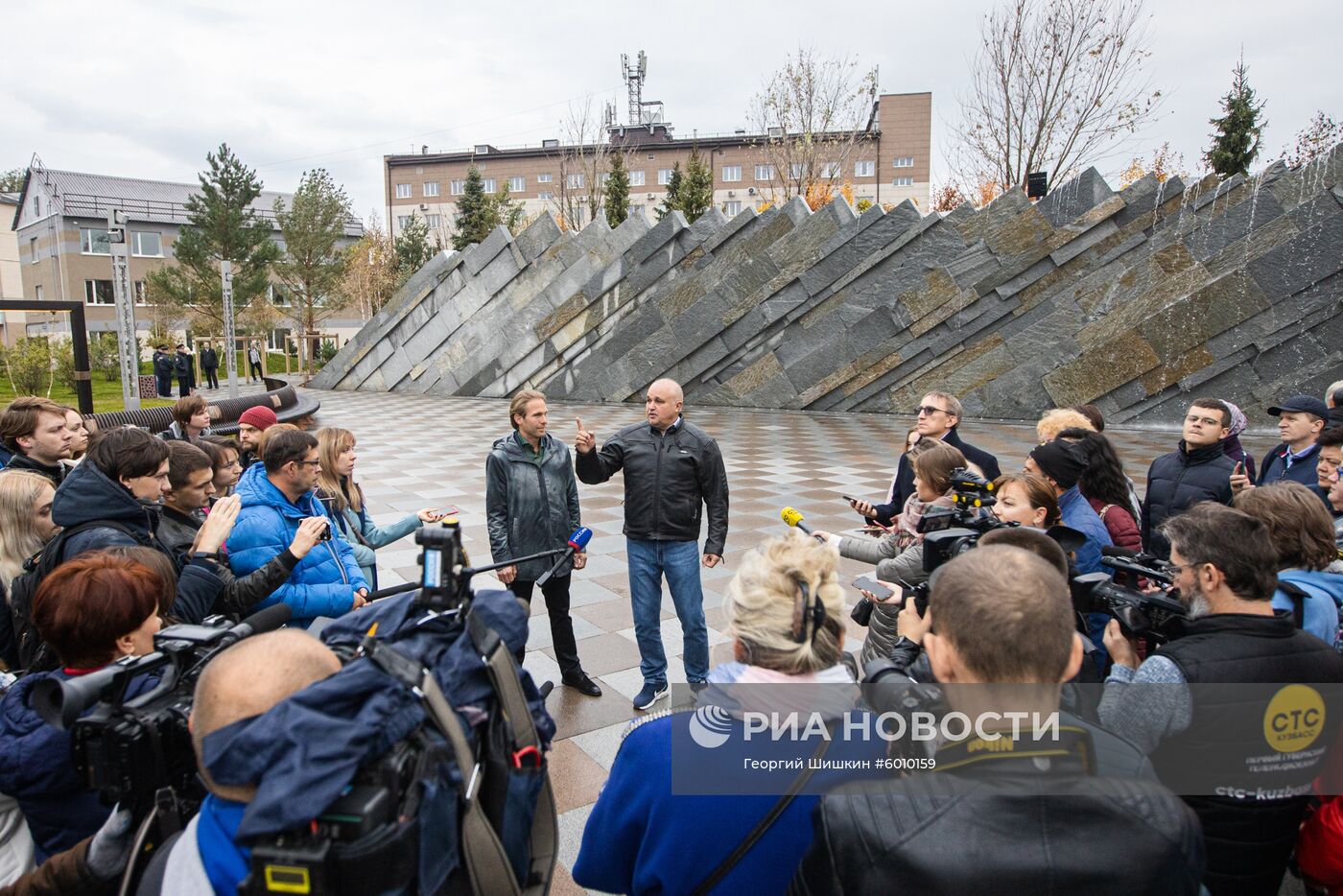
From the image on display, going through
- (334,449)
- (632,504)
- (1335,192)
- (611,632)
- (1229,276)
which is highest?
(1335,192)

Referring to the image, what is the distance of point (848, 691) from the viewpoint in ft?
5.48

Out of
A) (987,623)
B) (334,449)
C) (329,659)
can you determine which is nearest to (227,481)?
(334,449)

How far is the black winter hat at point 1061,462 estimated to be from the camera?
12.0 feet

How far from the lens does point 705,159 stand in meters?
52.1

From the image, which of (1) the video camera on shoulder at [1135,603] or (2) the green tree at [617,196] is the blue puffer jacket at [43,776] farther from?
(2) the green tree at [617,196]

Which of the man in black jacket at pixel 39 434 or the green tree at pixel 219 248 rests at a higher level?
the green tree at pixel 219 248

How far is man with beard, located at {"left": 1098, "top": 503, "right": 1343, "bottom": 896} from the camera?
2094mm

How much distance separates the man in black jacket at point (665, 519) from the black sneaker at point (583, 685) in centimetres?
27

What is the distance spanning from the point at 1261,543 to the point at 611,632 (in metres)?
3.82

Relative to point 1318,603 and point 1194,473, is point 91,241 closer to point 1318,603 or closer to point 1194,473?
point 1194,473

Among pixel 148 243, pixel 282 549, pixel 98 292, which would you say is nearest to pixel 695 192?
pixel 282 549

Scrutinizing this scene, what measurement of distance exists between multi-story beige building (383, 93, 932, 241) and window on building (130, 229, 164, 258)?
42.4 feet

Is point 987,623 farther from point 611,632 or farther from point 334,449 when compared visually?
point 611,632

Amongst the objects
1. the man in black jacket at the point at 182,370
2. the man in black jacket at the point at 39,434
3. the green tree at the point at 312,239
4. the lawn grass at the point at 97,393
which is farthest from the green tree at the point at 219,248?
the man in black jacket at the point at 39,434
